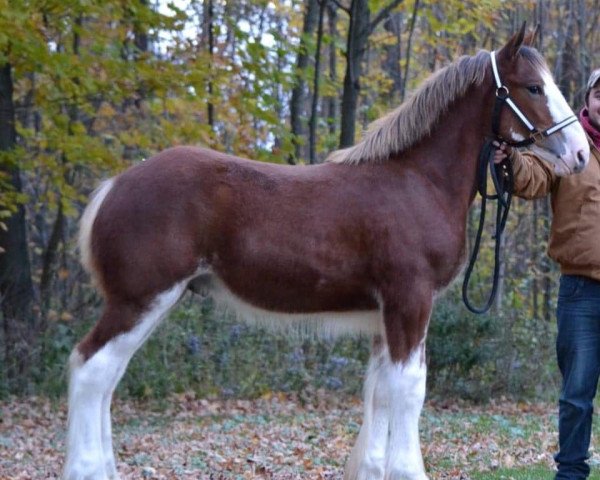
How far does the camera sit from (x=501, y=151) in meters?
5.67

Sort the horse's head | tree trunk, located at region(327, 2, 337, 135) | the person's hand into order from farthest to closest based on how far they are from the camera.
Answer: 1. tree trunk, located at region(327, 2, 337, 135)
2. the person's hand
3. the horse's head

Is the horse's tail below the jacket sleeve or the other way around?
below

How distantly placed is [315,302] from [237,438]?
4.08m

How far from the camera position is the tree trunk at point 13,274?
12.3 metres

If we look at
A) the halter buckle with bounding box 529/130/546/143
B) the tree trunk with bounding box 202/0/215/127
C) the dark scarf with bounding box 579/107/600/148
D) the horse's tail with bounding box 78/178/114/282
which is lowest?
the horse's tail with bounding box 78/178/114/282

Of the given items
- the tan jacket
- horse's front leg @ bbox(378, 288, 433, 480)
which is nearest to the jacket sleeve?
the tan jacket

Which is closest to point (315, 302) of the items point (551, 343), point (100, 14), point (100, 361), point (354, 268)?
point (354, 268)

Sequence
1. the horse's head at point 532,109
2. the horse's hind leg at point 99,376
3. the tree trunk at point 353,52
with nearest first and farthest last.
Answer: the horse's hind leg at point 99,376
the horse's head at point 532,109
the tree trunk at point 353,52

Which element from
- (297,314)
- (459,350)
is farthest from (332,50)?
(297,314)

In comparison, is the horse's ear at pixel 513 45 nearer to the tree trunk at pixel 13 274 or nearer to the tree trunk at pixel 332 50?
the tree trunk at pixel 13 274

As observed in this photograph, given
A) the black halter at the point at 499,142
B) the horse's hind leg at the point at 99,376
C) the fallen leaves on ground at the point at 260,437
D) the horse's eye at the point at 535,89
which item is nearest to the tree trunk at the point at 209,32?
the fallen leaves on ground at the point at 260,437

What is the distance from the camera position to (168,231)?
536 centimetres

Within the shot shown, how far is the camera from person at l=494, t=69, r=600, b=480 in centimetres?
529

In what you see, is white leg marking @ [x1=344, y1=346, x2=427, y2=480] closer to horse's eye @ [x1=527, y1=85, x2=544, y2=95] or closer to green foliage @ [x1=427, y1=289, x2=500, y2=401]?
horse's eye @ [x1=527, y1=85, x2=544, y2=95]
